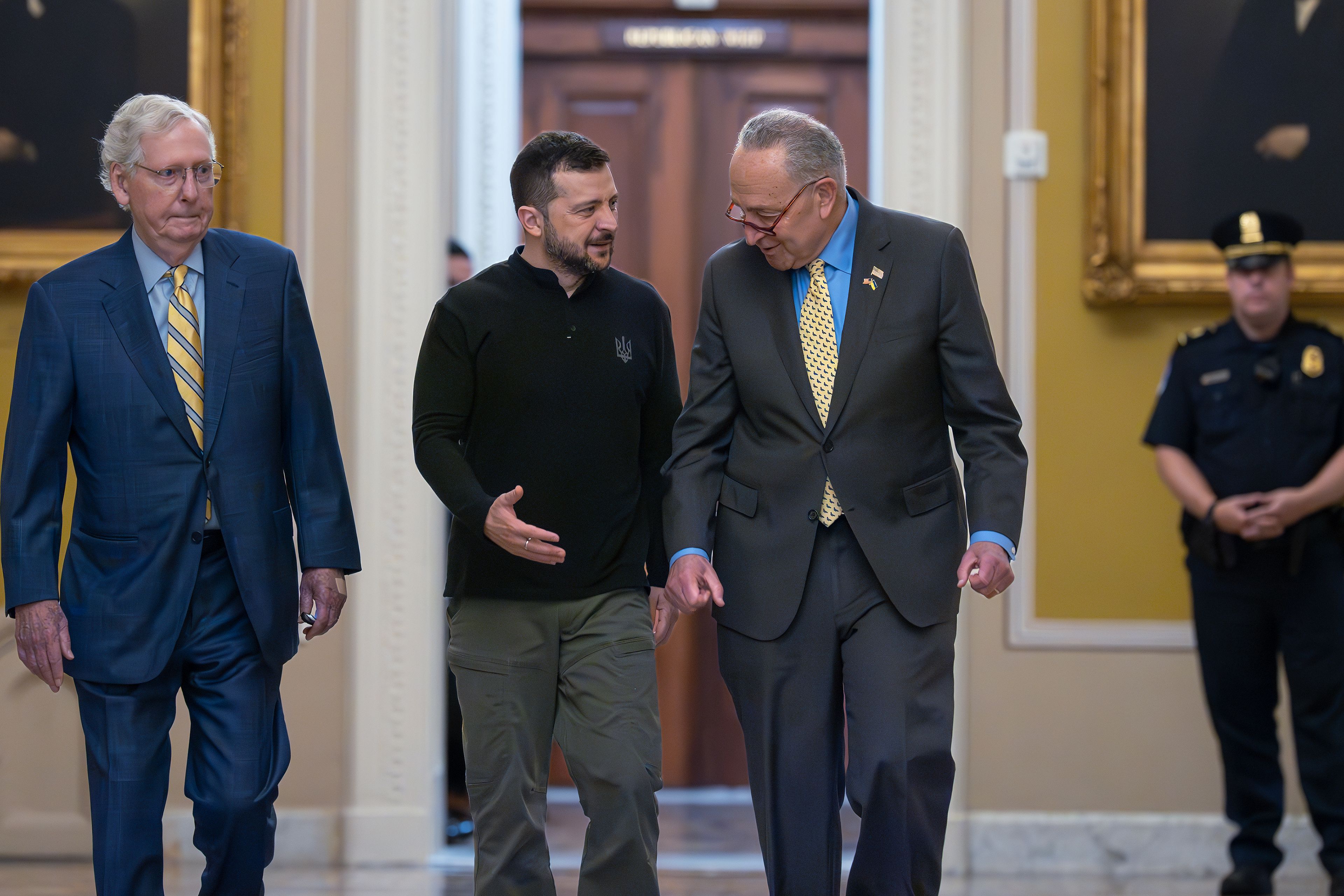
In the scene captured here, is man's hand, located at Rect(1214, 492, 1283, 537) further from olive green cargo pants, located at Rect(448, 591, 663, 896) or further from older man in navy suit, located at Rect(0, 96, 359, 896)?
older man in navy suit, located at Rect(0, 96, 359, 896)

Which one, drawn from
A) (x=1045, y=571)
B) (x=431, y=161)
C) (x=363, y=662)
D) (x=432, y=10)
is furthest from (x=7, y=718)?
(x=1045, y=571)

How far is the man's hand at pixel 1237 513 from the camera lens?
400 centimetres

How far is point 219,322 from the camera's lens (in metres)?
2.70

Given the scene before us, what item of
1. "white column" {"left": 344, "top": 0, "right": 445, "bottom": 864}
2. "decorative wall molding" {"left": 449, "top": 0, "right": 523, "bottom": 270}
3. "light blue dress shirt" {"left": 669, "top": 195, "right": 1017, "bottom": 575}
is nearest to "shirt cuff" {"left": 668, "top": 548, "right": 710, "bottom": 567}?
"light blue dress shirt" {"left": 669, "top": 195, "right": 1017, "bottom": 575}

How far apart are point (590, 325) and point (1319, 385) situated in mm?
2390

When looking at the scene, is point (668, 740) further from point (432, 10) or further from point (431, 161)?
point (432, 10)

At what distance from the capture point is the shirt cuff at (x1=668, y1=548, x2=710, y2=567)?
269 cm

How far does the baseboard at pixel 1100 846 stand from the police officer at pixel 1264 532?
33 cm

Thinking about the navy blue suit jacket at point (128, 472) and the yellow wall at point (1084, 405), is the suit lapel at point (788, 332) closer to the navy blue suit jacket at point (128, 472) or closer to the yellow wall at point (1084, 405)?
the navy blue suit jacket at point (128, 472)

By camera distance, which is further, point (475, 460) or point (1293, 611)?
point (1293, 611)

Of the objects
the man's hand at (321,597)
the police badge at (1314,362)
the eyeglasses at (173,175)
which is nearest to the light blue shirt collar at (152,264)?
the eyeglasses at (173,175)

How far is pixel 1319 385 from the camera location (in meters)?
4.09

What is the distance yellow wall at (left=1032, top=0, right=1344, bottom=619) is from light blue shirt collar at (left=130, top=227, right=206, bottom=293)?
9.05 feet

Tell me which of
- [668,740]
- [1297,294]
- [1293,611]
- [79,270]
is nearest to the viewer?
[79,270]
